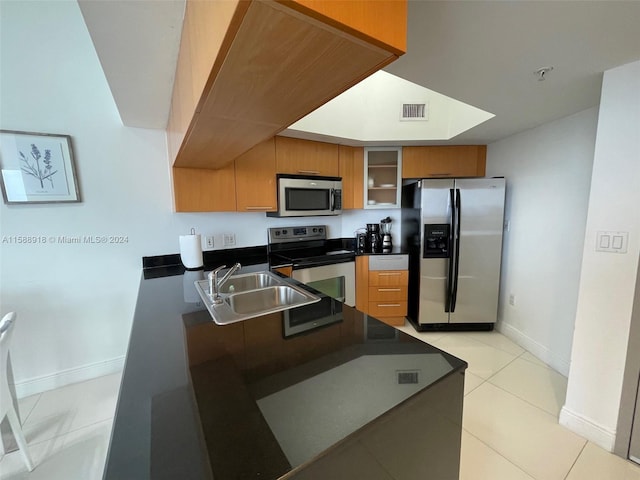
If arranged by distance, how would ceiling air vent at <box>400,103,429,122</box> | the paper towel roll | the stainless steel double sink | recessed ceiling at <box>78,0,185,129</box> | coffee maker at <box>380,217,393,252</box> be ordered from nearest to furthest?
recessed ceiling at <box>78,0,185,129</box>, the stainless steel double sink, the paper towel roll, ceiling air vent at <box>400,103,429,122</box>, coffee maker at <box>380,217,393,252</box>

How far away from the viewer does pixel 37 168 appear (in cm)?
187

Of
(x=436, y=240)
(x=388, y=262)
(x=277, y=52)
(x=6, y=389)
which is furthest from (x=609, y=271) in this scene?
(x=6, y=389)

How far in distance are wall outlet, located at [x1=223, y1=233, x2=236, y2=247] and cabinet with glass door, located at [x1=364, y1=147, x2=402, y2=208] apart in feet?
4.94

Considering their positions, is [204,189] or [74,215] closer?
[74,215]

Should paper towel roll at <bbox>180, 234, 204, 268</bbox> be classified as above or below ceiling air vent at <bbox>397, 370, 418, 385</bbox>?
above

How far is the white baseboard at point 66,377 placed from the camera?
1978 millimetres

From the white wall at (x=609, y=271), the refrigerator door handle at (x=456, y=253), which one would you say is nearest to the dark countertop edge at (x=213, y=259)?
the refrigerator door handle at (x=456, y=253)

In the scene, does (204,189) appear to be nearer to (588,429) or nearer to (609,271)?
(609,271)

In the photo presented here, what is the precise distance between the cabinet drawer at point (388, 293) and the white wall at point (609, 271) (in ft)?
4.72

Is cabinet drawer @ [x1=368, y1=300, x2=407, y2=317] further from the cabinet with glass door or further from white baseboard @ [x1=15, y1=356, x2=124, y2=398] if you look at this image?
white baseboard @ [x1=15, y1=356, x2=124, y2=398]

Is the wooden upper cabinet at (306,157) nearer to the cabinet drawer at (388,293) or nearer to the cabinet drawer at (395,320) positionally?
the cabinet drawer at (388,293)

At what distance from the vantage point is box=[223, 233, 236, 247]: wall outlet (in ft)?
8.47

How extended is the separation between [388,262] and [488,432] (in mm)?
1582

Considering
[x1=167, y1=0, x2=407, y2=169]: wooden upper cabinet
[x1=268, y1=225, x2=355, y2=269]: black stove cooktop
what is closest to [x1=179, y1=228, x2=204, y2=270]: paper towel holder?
[x1=268, y1=225, x2=355, y2=269]: black stove cooktop
